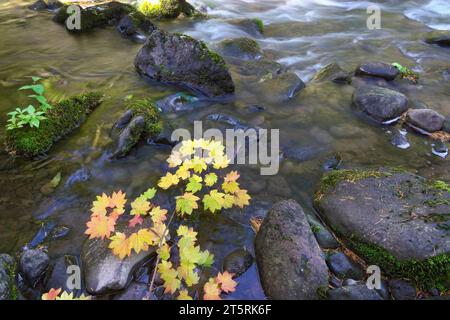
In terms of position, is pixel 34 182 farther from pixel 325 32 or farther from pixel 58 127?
pixel 325 32

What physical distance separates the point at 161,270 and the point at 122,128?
2680 mm

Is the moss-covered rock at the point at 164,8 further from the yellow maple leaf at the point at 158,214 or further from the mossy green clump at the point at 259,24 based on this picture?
the yellow maple leaf at the point at 158,214

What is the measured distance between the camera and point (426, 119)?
6.22 meters

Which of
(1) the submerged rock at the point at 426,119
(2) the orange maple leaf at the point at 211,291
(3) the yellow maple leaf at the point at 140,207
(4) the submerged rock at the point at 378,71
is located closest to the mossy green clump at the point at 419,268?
(2) the orange maple leaf at the point at 211,291

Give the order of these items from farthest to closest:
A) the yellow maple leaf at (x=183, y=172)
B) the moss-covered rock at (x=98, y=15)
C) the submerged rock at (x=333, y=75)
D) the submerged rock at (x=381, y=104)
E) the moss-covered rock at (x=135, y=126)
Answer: the moss-covered rock at (x=98, y=15) < the submerged rock at (x=333, y=75) < the submerged rock at (x=381, y=104) < the moss-covered rock at (x=135, y=126) < the yellow maple leaf at (x=183, y=172)

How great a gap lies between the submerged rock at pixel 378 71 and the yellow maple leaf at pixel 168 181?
202 inches

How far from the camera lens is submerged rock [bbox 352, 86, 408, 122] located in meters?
6.38

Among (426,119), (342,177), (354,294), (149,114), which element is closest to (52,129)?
(149,114)

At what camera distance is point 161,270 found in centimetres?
373

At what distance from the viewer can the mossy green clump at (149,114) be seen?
220 inches

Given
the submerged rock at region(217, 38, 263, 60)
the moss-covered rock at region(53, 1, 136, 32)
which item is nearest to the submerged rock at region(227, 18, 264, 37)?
the submerged rock at region(217, 38, 263, 60)

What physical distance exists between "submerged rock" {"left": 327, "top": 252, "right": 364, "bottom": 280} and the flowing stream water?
769 millimetres
